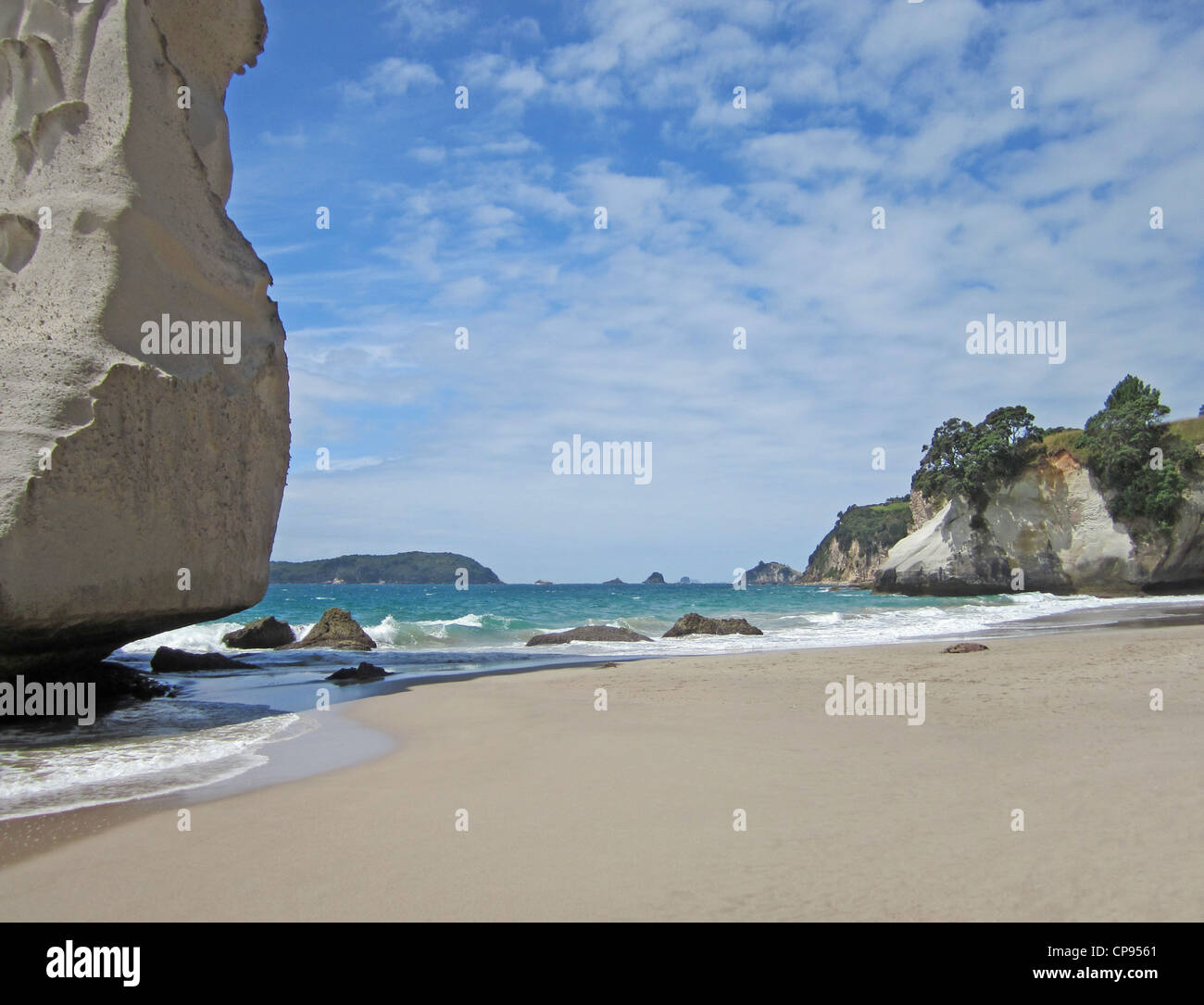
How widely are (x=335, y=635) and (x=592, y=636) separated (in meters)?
8.37

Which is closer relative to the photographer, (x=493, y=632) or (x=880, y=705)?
(x=880, y=705)

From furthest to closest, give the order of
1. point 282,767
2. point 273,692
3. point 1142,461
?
point 1142,461 → point 273,692 → point 282,767

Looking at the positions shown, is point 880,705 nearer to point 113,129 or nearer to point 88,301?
point 88,301

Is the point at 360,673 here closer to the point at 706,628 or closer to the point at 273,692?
the point at 273,692

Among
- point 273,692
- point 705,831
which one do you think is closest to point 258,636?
point 273,692

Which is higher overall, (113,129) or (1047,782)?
(113,129)

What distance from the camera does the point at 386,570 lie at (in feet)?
479

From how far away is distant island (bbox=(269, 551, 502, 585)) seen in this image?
144 m

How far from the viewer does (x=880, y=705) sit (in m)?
9.88

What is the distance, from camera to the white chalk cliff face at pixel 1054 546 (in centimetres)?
4494

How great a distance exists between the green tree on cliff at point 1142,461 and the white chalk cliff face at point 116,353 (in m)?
46.5

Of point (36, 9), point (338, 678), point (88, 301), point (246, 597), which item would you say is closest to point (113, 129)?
point (36, 9)

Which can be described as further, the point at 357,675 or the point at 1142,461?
the point at 1142,461
